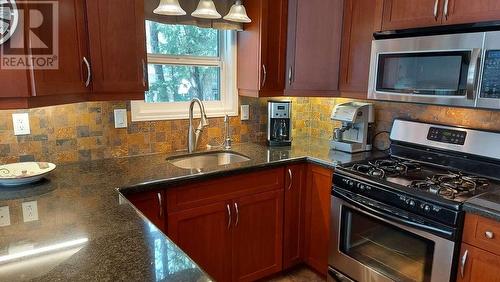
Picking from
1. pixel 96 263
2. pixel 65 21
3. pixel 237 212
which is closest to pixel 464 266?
pixel 237 212

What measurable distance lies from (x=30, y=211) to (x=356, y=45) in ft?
6.45

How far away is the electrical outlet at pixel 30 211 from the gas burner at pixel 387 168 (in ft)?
5.17

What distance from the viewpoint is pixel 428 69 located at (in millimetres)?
1773

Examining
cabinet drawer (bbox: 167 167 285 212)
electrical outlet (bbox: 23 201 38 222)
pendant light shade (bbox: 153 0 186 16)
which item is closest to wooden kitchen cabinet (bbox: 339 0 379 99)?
cabinet drawer (bbox: 167 167 285 212)

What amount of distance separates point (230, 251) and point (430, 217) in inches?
44.4

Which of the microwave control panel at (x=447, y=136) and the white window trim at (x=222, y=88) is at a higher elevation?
the white window trim at (x=222, y=88)

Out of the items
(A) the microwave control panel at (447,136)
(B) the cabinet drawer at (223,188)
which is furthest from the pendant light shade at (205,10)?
(A) the microwave control panel at (447,136)

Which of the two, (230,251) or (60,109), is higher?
(60,109)

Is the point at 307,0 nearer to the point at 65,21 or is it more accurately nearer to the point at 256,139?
the point at 256,139

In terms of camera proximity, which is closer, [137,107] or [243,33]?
[137,107]

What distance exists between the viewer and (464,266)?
4.91 ft

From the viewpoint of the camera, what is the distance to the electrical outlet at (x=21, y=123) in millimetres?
1799

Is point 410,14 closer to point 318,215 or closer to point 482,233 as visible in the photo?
point 482,233

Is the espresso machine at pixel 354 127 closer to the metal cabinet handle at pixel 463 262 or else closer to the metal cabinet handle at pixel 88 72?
the metal cabinet handle at pixel 463 262
